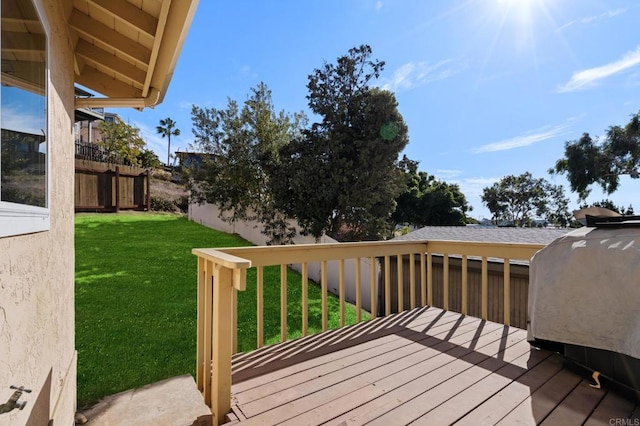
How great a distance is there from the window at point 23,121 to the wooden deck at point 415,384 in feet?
4.75

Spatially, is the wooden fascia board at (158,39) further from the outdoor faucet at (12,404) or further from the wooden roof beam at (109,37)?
the outdoor faucet at (12,404)

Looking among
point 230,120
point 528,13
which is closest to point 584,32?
point 528,13

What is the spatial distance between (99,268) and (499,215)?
30.8 m

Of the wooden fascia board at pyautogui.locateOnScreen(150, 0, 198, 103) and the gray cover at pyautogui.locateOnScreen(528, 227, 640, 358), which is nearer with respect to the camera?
the wooden fascia board at pyautogui.locateOnScreen(150, 0, 198, 103)

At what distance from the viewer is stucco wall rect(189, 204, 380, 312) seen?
7.92 m

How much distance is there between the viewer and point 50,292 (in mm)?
→ 1667

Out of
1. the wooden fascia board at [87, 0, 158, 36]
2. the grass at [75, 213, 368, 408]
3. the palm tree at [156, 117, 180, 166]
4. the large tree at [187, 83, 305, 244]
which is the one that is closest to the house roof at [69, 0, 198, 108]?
the wooden fascia board at [87, 0, 158, 36]

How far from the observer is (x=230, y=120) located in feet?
29.8

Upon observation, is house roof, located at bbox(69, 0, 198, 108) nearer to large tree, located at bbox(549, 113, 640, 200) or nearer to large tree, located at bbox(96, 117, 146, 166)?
large tree, located at bbox(96, 117, 146, 166)

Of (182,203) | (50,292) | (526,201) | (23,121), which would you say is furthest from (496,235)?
(526,201)

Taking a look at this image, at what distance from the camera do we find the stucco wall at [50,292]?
105 cm

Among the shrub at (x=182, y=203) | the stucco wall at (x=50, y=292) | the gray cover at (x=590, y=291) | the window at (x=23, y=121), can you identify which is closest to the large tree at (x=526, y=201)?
the shrub at (x=182, y=203)

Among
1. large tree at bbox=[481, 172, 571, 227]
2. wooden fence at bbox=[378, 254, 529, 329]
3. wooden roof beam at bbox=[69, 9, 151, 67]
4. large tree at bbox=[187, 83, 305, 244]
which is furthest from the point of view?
large tree at bbox=[481, 172, 571, 227]

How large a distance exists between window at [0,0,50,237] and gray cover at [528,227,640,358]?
294cm
